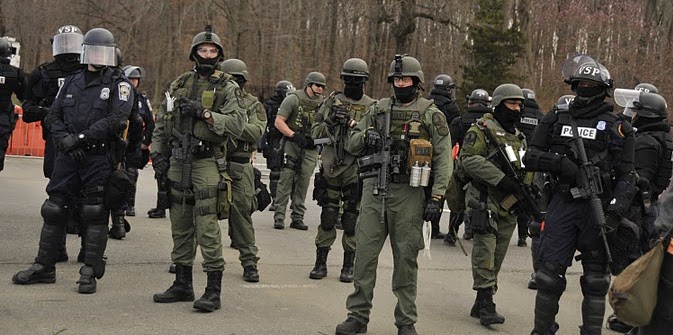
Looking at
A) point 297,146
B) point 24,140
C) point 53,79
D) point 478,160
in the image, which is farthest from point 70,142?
point 24,140

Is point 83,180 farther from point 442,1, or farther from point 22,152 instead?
point 442,1

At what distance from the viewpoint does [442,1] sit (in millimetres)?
34969

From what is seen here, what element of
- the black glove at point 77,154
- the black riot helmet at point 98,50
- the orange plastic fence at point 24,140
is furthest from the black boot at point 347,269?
the orange plastic fence at point 24,140

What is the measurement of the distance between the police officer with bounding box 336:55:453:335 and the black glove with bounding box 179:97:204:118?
1.28 metres

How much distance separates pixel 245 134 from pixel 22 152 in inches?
544

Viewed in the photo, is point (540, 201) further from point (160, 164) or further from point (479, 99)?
point (479, 99)

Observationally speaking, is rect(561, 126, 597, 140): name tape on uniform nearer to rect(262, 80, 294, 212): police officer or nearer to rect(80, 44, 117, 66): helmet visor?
rect(80, 44, 117, 66): helmet visor

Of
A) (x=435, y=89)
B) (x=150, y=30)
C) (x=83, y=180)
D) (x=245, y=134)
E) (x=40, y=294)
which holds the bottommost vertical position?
(x=40, y=294)

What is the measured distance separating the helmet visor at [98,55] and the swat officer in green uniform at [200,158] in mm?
676

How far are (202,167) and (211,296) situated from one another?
1.02 metres

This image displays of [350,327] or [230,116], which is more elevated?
[230,116]

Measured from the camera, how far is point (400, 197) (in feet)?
21.4

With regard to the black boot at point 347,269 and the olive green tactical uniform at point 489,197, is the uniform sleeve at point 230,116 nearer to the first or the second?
the olive green tactical uniform at point 489,197

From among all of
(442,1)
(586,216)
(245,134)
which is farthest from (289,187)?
(442,1)
